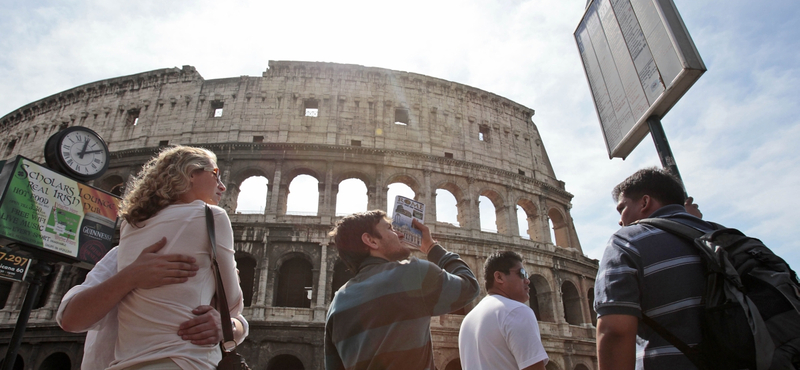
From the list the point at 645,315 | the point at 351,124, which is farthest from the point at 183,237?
the point at 351,124

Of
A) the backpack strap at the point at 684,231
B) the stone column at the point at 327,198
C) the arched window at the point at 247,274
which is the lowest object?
the backpack strap at the point at 684,231

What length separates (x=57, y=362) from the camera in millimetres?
18875

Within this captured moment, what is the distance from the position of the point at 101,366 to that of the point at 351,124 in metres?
21.2

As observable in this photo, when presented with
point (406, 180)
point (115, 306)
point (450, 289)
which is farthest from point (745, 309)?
point (406, 180)

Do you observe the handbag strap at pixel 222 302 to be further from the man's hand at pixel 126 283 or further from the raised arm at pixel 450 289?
the raised arm at pixel 450 289

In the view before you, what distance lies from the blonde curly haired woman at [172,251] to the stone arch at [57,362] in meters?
22.0

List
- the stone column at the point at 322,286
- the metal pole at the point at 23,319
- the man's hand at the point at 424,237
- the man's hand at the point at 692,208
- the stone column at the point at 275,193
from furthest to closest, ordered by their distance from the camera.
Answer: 1. the stone column at the point at 275,193
2. the stone column at the point at 322,286
3. the metal pole at the point at 23,319
4. the man's hand at the point at 692,208
5. the man's hand at the point at 424,237

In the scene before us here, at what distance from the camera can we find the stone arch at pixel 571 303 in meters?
22.3

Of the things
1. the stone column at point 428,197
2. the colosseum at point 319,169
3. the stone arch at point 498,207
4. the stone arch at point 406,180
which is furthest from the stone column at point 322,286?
the stone arch at point 498,207

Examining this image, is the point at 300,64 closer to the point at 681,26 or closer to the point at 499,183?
the point at 499,183

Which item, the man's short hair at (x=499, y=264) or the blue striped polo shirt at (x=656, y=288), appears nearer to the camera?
the blue striped polo shirt at (x=656, y=288)

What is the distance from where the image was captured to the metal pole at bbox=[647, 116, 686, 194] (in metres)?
3.55

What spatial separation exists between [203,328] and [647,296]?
7.71 feet

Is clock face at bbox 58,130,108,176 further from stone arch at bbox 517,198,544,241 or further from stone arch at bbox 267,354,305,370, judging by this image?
stone arch at bbox 517,198,544,241
